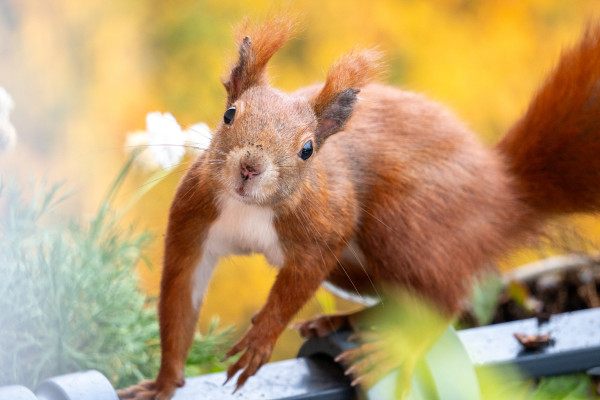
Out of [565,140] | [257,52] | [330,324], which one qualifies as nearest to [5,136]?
[257,52]

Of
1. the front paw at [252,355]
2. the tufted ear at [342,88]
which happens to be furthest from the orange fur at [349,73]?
the front paw at [252,355]

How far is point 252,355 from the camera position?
0.69m

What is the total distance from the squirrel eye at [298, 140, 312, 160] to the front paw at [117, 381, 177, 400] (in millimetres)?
268

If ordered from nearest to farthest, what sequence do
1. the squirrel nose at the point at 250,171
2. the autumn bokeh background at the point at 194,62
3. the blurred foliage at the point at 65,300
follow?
the squirrel nose at the point at 250,171, the blurred foliage at the point at 65,300, the autumn bokeh background at the point at 194,62

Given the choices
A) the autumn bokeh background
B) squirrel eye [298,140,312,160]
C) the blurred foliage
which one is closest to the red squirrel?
squirrel eye [298,140,312,160]

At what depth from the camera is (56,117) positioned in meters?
1.31

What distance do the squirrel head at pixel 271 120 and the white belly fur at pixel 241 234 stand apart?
5 cm

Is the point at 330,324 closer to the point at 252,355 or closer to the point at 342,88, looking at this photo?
the point at 252,355

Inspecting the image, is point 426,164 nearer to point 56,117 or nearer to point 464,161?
point 464,161

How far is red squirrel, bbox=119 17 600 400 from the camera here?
0.64m

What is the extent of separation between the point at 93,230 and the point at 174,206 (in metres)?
0.26

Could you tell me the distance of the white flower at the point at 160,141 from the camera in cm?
75

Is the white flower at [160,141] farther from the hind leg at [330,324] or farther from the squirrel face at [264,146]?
the hind leg at [330,324]

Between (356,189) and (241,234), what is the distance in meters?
0.13
